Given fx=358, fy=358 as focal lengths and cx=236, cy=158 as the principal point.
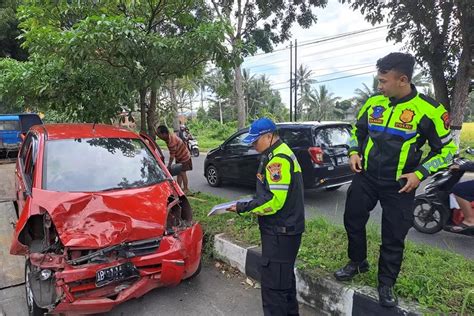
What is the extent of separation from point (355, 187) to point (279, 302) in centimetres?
109

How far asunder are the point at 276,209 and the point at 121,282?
1.46 meters

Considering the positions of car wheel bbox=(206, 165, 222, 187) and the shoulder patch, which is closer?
the shoulder patch

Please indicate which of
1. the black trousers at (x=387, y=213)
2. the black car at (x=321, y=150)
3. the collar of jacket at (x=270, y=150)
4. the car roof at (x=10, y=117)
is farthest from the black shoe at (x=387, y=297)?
the car roof at (x=10, y=117)

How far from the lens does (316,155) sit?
6.60 metres

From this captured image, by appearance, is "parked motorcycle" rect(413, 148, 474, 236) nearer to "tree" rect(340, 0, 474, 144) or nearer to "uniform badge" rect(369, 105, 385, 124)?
"uniform badge" rect(369, 105, 385, 124)

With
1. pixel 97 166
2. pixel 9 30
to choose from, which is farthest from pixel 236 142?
pixel 9 30

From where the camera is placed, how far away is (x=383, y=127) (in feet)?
8.59

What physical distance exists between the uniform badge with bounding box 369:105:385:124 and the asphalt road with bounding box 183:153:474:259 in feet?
8.98

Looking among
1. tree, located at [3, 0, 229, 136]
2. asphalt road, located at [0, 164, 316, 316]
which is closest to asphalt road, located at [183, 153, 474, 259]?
asphalt road, located at [0, 164, 316, 316]

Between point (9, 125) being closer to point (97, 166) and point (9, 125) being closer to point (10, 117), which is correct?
point (10, 117)

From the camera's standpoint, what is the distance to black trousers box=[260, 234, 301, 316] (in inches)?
100

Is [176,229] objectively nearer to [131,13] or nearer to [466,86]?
[131,13]

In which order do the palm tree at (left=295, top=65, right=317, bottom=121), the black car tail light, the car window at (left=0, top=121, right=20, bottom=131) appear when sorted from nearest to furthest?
1. the black car tail light
2. the car window at (left=0, top=121, right=20, bottom=131)
3. the palm tree at (left=295, top=65, right=317, bottom=121)

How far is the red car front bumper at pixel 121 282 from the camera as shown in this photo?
2723 mm
